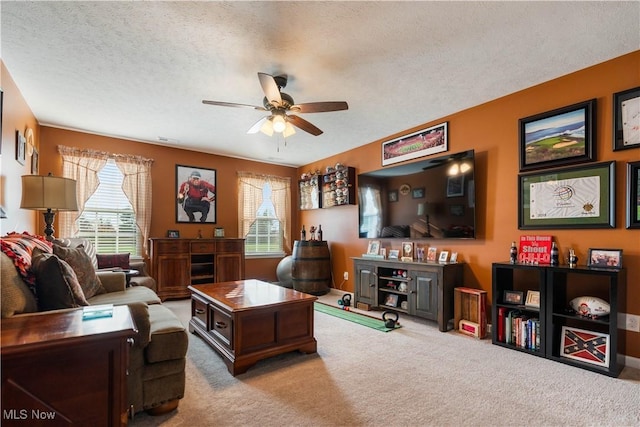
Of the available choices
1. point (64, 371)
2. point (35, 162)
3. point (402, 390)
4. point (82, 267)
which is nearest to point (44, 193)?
point (82, 267)

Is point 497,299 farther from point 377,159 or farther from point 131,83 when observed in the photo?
point 131,83

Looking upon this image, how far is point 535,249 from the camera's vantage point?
9.60 feet

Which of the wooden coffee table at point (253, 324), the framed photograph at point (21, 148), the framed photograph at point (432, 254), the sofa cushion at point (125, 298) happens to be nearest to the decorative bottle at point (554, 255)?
the framed photograph at point (432, 254)

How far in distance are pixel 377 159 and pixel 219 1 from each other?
3.28 metres

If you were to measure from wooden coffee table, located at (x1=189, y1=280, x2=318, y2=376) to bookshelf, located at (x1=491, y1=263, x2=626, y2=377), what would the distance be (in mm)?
1847

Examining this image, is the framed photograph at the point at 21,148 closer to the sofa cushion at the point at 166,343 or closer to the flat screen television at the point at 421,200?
the sofa cushion at the point at 166,343

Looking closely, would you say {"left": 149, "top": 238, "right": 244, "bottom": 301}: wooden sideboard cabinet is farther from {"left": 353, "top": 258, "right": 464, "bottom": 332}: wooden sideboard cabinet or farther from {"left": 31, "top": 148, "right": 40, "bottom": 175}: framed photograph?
{"left": 353, "top": 258, "right": 464, "bottom": 332}: wooden sideboard cabinet

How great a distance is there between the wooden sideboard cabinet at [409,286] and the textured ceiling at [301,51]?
1880mm

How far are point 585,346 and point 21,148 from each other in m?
5.46

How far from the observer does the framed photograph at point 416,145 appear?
3.86 meters

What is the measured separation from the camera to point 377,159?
15.6ft

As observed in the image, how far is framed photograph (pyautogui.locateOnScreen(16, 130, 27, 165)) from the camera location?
2.99 metres

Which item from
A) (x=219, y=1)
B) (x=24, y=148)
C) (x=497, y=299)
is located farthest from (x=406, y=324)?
(x=24, y=148)

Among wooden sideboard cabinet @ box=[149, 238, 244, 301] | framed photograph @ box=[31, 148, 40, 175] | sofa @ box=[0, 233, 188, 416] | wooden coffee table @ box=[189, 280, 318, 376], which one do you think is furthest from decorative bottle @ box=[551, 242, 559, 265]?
framed photograph @ box=[31, 148, 40, 175]
